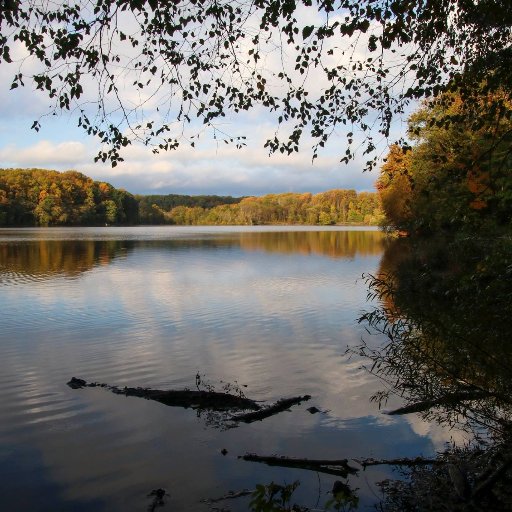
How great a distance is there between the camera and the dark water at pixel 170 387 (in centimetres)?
593

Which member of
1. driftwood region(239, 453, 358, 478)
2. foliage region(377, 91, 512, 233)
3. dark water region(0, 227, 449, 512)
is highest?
foliage region(377, 91, 512, 233)

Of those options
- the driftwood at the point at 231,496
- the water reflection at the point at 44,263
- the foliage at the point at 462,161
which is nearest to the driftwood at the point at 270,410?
the driftwood at the point at 231,496

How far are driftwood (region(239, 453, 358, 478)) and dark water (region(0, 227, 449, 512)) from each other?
0.12 m

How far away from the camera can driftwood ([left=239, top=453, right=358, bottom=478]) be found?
601cm

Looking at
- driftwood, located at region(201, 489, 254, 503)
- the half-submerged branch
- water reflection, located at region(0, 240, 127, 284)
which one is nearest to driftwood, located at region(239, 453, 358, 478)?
the half-submerged branch

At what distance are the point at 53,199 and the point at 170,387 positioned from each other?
122 metres

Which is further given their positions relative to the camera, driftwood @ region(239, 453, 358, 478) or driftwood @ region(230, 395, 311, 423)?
driftwood @ region(230, 395, 311, 423)

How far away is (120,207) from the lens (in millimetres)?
143375

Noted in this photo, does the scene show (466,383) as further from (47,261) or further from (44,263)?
(47,261)

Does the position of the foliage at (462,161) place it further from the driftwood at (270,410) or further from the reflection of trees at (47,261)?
the reflection of trees at (47,261)

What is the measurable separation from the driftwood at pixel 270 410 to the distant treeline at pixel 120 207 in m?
91.1

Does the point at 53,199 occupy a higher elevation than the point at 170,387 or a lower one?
higher

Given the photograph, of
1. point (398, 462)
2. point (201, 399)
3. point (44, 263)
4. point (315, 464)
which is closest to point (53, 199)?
point (44, 263)

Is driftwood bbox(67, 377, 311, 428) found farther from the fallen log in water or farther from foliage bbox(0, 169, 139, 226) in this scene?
foliage bbox(0, 169, 139, 226)
